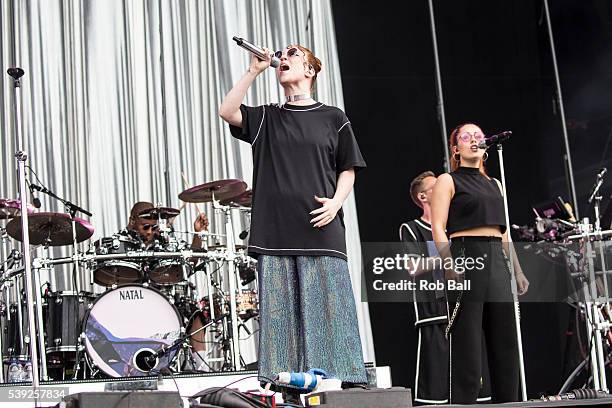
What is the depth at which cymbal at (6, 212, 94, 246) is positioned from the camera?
237 inches

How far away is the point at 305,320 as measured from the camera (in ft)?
11.1

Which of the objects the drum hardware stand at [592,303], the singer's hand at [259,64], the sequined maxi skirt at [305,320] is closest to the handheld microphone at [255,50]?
the singer's hand at [259,64]

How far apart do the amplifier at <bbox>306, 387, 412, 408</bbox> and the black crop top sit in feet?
4.78

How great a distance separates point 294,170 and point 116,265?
3.12 m

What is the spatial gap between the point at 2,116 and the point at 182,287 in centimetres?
168

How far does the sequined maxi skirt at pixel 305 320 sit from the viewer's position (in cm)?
339

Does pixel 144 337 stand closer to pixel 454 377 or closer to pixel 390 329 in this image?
pixel 390 329

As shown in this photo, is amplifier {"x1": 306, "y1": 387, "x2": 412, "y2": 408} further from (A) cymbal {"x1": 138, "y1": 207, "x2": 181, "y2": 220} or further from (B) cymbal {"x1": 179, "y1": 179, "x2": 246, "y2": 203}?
(A) cymbal {"x1": 138, "y1": 207, "x2": 181, "y2": 220}

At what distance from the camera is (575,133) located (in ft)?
24.6

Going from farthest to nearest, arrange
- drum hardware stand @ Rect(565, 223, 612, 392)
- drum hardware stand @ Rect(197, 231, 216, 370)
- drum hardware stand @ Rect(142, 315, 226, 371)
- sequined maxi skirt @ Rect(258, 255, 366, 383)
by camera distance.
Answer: drum hardware stand @ Rect(197, 231, 216, 370), drum hardware stand @ Rect(565, 223, 612, 392), drum hardware stand @ Rect(142, 315, 226, 371), sequined maxi skirt @ Rect(258, 255, 366, 383)

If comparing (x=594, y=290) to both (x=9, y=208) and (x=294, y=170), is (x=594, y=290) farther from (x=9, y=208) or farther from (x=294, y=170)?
(x=9, y=208)

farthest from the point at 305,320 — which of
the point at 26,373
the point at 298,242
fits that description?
the point at 26,373

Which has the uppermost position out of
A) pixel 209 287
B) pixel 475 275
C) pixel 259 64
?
pixel 259 64

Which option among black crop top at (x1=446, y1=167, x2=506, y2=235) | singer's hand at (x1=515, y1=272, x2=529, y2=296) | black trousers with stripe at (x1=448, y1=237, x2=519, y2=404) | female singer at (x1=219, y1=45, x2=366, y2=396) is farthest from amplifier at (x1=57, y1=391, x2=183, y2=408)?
singer's hand at (x1=515, y1=272, x2=529, y2=296)
